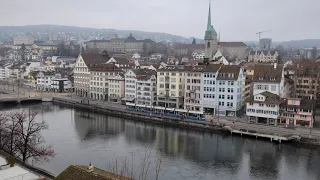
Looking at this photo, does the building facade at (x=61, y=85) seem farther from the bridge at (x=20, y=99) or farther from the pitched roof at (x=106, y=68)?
the pitched roof at (x=106, y=68)

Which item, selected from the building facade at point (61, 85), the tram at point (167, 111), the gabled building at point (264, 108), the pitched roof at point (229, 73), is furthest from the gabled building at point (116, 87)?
the gabled building at point (264, 108)

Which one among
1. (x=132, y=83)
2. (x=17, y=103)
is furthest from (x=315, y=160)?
(x=17, y=103)

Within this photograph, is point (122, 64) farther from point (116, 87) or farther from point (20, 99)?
point (20, 99)

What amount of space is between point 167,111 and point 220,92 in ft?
27.7

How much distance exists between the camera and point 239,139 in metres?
40.2

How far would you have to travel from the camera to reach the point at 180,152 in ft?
117

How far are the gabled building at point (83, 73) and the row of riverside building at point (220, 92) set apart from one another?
7924mm

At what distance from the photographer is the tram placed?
4899 cm

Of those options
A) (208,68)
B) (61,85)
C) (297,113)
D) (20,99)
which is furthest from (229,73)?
(61,85)

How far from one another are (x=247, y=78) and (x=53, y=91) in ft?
143

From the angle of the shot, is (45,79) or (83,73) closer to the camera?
→ (83,73)

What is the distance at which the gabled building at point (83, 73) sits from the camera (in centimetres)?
7032

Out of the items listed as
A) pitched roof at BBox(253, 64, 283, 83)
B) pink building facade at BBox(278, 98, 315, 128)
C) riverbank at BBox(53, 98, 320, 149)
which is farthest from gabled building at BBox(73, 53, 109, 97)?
pink building facade at BBox(278, 98, 315, 128)

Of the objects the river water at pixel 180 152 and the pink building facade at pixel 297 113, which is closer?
the river water at pixel 180 152
